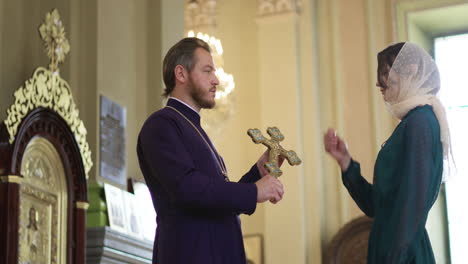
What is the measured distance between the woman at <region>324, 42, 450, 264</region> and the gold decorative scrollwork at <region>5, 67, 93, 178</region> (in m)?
2.00

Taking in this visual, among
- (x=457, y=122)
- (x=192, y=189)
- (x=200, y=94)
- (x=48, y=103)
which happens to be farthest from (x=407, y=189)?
(x=457, y=122)

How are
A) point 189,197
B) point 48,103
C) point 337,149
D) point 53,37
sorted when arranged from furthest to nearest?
point 53,37, point 48,103, point 337,149, point 189,197

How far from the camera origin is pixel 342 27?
37.4 ft

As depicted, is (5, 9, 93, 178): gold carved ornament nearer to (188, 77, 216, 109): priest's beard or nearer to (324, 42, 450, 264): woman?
(188, 77, 216, 109): priest's beard

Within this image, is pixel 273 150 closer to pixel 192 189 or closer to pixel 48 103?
pixel 192 189

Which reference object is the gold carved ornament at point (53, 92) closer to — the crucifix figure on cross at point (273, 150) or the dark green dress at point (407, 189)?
the crucifix figure on cross at point (273, 150)

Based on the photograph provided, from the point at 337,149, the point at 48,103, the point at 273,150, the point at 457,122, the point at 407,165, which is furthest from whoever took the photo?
the point at 457,122

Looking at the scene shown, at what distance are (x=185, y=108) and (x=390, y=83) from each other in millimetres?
884

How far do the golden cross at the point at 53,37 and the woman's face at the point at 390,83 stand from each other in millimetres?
2412

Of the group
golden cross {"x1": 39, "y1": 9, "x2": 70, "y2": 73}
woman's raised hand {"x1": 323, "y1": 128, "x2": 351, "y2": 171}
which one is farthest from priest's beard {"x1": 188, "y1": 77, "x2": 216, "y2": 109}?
golden cross {"x1": 39, "y1": 9, "x2": 70, "y2": 73}

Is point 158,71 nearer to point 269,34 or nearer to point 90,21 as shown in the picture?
point 90,21

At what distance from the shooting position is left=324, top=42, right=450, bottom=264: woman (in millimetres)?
3621

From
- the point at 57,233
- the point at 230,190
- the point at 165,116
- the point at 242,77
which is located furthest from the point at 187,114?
the point at 242,77

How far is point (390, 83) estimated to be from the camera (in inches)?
154
